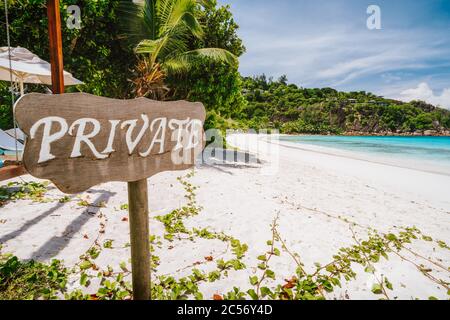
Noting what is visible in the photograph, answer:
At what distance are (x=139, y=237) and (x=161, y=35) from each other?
782 cm

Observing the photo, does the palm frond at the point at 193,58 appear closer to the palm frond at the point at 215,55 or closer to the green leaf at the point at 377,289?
the palm frond at the point at 215,55

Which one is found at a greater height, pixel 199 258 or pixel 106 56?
pixel 106 56

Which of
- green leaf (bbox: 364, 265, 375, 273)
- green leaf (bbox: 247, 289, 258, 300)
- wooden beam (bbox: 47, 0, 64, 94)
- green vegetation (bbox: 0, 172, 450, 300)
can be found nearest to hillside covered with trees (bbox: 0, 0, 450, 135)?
Result: wooden beam (bbox: 47, 0, 64, 94)

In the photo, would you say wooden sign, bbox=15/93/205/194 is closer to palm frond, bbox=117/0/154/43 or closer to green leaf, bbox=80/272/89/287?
green leaf, bbox=80/272/89/287

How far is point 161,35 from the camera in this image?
25.5 feet

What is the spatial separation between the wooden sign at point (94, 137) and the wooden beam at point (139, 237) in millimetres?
154

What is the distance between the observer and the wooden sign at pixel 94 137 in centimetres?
112

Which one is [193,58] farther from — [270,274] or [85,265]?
[270,274]

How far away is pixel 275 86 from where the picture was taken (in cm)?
8294

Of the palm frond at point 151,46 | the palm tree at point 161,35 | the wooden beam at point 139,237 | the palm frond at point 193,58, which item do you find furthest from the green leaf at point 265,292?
the palm frond at point 193,58

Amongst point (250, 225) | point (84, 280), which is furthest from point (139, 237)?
point (250, 225)

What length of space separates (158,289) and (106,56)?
996 centimetres
